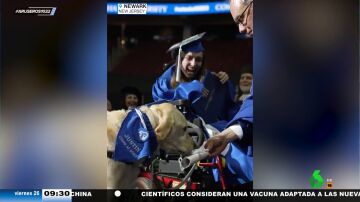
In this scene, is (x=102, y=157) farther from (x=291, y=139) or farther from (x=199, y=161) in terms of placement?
(x=291, y=139)

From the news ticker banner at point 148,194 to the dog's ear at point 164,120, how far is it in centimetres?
39

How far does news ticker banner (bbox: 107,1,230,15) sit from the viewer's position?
3209 millimetres

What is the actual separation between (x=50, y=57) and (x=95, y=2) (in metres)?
0.47

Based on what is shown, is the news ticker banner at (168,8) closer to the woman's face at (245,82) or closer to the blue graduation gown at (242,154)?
the woman's face at (245,82)

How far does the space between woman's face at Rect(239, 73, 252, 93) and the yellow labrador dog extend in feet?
1.43

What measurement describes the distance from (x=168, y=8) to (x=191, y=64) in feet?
1.31

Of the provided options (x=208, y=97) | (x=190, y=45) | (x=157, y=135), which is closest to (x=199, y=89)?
(x=208, y=97)

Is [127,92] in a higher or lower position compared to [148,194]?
higher

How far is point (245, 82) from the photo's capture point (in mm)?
3232

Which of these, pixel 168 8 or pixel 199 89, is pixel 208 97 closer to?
pixel 199 89

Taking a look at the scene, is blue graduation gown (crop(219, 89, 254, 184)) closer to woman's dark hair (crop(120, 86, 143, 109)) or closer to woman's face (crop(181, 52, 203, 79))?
woman's face (crop(181, 52, 203, 79))

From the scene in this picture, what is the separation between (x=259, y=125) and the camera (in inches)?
127

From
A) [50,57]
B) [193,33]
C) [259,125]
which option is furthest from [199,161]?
[50,57]

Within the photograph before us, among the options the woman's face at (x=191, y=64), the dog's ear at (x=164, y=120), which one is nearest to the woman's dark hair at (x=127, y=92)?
the dog's ear at (x=164, y=120)
